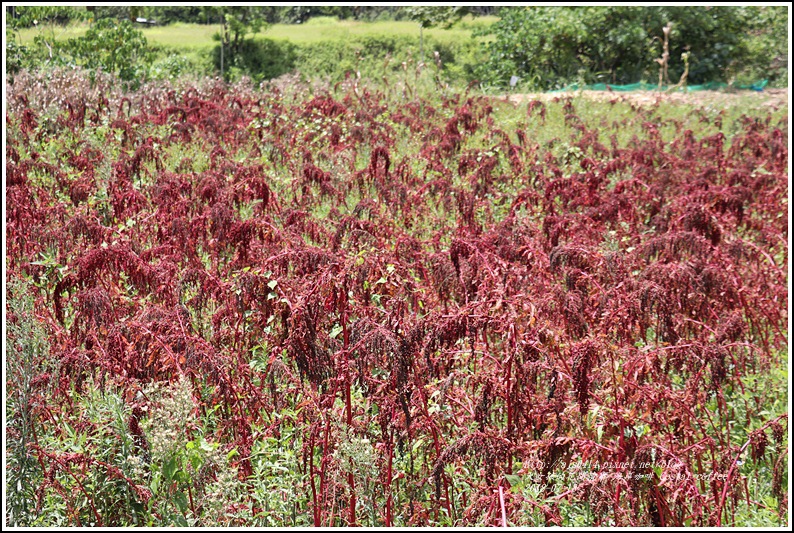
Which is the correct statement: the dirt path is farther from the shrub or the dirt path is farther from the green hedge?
the green hedge

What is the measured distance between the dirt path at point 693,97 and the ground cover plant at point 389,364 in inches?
268

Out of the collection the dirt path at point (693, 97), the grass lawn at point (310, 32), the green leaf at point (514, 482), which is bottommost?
the green leaf at point (514, 482)

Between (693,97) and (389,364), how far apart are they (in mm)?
12156

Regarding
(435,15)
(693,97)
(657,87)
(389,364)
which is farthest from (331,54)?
(389,364)

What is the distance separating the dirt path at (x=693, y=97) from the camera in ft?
40.3

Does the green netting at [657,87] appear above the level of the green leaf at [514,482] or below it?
above

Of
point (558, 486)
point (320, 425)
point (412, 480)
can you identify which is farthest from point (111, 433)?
point (558, 486)

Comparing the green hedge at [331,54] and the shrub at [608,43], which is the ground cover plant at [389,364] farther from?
the green hedge at [331,54]

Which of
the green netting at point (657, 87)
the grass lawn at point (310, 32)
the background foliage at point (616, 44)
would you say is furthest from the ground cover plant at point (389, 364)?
the grass lawn at point (310, 32)

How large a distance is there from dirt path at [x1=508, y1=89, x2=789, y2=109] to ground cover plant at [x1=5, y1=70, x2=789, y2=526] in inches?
268

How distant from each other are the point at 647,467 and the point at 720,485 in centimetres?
46

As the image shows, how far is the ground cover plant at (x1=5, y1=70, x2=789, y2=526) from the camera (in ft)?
8.89

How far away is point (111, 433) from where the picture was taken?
123 inches

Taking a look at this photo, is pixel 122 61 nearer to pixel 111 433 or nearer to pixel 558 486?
pixel 111 433
